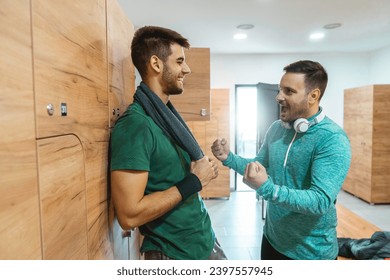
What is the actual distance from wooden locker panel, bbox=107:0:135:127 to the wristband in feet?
1.07

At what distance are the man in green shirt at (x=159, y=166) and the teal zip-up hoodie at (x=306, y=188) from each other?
0.85 feet

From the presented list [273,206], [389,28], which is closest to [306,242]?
[273,206]

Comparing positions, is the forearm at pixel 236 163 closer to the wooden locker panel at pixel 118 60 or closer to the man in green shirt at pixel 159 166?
the man in green shirt at pixel 159 166

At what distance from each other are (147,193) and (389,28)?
155 inches

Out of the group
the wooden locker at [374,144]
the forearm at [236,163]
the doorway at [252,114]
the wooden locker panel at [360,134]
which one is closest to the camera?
the forearm at [236,163]

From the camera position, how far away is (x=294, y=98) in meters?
1.15

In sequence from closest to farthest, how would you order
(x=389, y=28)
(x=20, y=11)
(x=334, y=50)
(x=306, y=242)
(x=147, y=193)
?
(x=20, y=11) < (x=147, y=193) < (x=306, y=242) < (x=389, y=28) < (x=334, y=50)

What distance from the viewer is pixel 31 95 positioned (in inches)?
19.3

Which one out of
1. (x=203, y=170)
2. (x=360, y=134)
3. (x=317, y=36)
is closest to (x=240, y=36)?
(x=317, y=36)

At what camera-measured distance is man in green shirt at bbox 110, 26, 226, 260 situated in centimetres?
82

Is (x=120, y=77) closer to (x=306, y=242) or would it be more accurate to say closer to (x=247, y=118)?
(x=306, y=242)

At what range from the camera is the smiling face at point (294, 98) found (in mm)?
1142

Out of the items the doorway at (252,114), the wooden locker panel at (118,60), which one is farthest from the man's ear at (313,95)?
the doorway at (252,114)

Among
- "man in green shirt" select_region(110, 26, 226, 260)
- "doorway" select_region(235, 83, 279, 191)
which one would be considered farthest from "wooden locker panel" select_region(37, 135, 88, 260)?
"doorway" select_region(235, 83, 279, 191)
